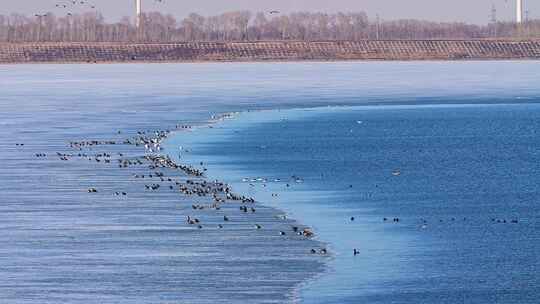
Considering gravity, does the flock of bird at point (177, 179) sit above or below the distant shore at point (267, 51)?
above

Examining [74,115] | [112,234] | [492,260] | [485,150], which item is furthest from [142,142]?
[492,260]

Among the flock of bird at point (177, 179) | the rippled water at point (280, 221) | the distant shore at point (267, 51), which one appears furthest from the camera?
the distant shore at point (267, 51)

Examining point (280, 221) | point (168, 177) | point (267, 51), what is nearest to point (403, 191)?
point (280, 221)

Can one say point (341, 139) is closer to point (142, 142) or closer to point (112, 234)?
point (142, 142)

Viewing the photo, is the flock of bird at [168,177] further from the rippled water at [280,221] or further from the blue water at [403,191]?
the blue water at [403,191]

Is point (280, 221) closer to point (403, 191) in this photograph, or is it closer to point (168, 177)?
point (403, 191)

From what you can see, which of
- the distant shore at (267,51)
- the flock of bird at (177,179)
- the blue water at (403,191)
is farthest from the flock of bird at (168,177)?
the distant shore at (267,51)

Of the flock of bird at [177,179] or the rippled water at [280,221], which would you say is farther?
the flock of bird at [177,179]
